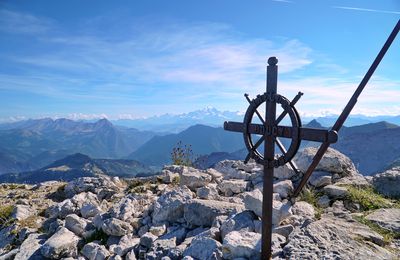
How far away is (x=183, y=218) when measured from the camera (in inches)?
451

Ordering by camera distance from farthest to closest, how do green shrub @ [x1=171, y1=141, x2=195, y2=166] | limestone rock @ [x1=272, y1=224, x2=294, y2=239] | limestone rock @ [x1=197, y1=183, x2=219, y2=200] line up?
green shrub @ [x1=171, y1=141, x2=195, y2=166] → limestone rock @ [x1=197, y1=183, x2=219, y2=200] → limestone rock @ [x1=272, y1=224, x2=294, y2=239]

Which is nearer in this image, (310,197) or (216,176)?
(310,197)

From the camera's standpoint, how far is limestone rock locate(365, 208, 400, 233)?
9146mm

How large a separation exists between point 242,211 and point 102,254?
469 cm

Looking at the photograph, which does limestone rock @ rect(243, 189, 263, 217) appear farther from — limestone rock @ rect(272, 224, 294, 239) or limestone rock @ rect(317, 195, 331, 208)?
limestone rock @ rect(317, 195, 331, 208)

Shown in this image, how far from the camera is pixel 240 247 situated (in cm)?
802

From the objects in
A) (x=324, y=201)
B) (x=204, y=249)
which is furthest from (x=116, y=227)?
(x=324, y=201)

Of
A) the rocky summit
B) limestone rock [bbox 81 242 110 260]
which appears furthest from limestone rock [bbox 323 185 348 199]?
limestone rock [bbox 81 242 110 260]

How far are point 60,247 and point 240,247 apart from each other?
6590mm

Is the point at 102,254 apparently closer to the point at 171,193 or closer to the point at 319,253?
the point at 171,193

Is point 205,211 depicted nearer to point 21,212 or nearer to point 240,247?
point 240,247

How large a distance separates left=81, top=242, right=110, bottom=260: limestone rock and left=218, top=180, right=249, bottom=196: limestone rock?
551 cm

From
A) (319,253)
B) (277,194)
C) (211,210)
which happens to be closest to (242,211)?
(211,210)

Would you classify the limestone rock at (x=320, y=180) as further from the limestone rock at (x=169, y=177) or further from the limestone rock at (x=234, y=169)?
the limestone rock at (x=169, y=177)
